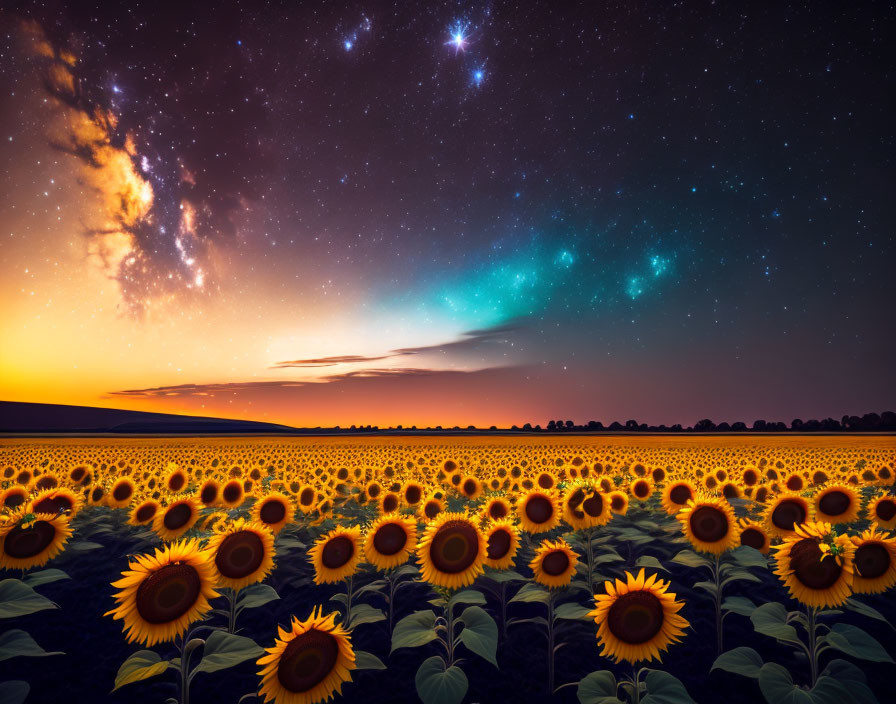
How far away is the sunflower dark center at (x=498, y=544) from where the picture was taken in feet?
14.8

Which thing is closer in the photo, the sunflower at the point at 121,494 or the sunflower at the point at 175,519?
the sunflower at the point at 175,519

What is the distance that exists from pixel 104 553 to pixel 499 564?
6.49m

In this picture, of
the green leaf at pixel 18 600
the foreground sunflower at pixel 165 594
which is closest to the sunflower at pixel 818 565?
the foreground sunflower at pixel 165 594

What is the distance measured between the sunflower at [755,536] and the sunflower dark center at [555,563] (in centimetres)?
237

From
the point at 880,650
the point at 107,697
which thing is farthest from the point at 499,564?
the point at 107,697

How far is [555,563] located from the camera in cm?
437

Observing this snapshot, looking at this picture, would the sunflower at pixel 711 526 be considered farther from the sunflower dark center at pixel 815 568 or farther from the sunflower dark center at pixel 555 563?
the sunflower dark center at pixel 555 563

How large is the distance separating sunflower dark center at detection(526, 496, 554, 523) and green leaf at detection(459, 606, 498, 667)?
1954mm

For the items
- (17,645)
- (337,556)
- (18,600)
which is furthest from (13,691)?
(337,556)

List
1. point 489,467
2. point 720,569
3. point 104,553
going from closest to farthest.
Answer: point 720,569, point 104,553, point 489,467

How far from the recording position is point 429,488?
725cm

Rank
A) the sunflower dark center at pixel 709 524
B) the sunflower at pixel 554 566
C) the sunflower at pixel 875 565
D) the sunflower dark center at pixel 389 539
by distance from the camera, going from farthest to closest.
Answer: the sunflower dark center at pixel 709 524
the sunflower dark center at pixel 389 539
the sunflower at pixel 554 566
the sunflower at pixel 875 565

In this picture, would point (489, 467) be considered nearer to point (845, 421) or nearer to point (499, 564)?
point (499, 564)

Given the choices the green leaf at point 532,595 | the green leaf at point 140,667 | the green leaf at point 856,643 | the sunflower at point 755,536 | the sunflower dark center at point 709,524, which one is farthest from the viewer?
the sunflower at point 755,536
